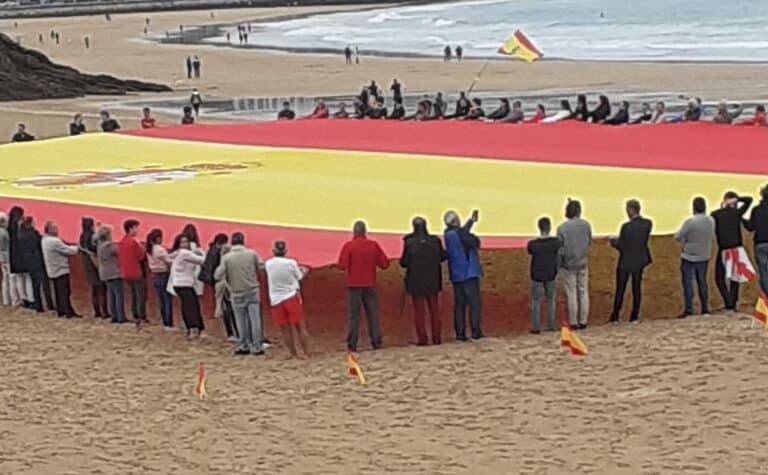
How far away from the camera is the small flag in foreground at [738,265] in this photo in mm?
13173

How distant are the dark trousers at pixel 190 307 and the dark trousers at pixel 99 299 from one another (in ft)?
4.86

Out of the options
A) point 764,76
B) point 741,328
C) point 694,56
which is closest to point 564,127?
point 741,328

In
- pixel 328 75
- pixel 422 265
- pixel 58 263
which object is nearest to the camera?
pixel 422 265

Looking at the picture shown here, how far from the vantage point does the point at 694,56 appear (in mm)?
58031

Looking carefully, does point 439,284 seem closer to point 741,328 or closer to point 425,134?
point 741,328

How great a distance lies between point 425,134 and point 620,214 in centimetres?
759

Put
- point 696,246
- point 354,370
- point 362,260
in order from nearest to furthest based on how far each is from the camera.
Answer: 1. point 354,370
2. point 362,260
3. point 696,246

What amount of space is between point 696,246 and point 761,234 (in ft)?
2.38

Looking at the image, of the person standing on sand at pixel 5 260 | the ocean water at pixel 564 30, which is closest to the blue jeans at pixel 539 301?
the person standing on sand at pixel 5 260

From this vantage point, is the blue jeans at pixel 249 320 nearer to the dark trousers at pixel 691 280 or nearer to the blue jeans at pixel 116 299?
the blue jeans at pixel 116 299

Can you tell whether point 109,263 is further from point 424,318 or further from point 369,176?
point 369,176

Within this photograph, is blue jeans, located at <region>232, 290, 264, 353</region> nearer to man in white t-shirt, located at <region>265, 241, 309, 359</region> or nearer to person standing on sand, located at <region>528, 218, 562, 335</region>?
man in white t-shirt, located at <region>265, 241, 309, 359</region>

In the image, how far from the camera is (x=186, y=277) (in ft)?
42.7

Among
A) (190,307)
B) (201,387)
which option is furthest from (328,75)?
(201,387)
